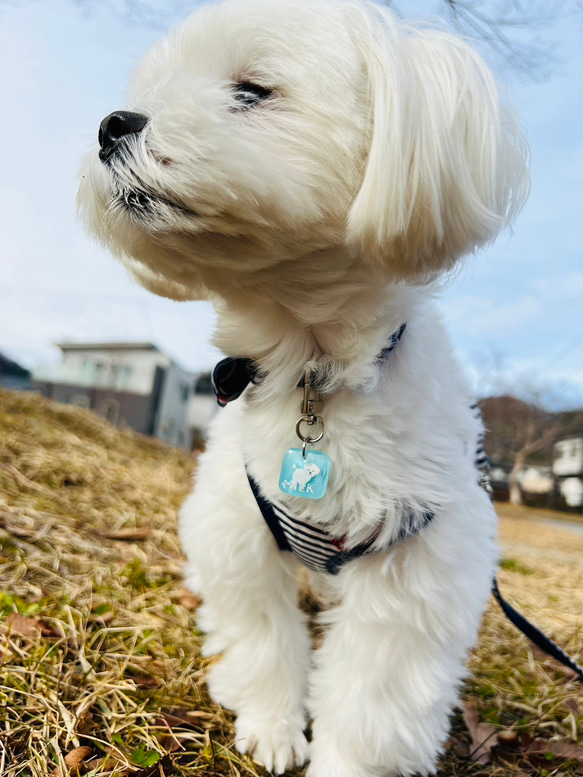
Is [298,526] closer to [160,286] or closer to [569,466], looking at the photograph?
[160,286]

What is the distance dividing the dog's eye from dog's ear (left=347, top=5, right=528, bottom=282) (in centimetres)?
24

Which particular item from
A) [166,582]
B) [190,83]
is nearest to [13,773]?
[166,582]

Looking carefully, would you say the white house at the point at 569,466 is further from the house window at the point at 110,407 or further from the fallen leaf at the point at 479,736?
the fallen leaf at the point at 479,736

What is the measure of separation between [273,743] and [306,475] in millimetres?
765

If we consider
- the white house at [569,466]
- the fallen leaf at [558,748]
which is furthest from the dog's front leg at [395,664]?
the white house at [569,466]

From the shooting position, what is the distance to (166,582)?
219 cm

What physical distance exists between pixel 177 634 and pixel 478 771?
0.99 metres

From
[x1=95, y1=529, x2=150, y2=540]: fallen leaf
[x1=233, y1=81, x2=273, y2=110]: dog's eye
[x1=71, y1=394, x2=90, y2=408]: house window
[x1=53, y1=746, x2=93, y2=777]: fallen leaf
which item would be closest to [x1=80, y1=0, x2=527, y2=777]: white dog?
[x1=233, y1=81, x2=273, y2=110]: dog's eye

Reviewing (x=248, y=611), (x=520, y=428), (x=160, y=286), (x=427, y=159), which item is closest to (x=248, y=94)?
(x=427, y=159)

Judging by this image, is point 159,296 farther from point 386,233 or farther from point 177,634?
point 177,634

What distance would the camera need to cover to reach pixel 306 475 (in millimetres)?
1216

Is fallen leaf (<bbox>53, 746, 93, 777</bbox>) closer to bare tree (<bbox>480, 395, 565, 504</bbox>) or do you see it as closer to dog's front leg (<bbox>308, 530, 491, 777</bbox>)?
dog's front leg (<bbox>308, 530, 491, 777</bbox>)

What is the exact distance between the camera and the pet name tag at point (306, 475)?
1209mm

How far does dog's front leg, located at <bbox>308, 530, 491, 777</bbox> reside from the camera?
1.28m
